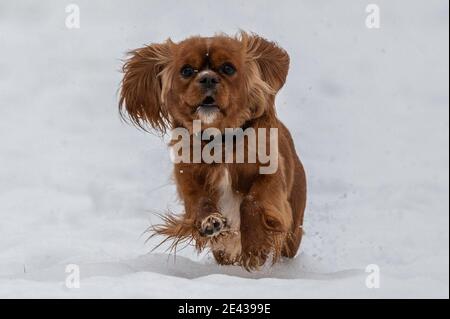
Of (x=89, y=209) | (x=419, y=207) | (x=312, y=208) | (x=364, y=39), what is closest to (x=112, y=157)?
(x=89, y=209)

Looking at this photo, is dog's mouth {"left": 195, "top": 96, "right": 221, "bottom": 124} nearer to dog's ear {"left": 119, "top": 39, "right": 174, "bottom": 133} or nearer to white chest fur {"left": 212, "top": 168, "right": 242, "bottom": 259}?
white chest fur {"left": 212, "top": 168, "right": 242, "bottom": 259}

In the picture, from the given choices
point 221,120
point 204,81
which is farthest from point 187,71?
point 221,120

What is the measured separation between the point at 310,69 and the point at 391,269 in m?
4.63

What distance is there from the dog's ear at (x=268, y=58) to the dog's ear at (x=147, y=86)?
403mm

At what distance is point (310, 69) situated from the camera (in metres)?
8.55

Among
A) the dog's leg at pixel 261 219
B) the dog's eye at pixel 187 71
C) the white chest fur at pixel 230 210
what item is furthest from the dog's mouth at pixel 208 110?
the dog's leg at pixel 261 219

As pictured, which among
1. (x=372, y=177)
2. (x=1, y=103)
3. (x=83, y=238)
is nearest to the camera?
(x=83, y=238)

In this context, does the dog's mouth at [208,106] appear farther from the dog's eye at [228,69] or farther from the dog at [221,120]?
the dog's eye at [228,69]

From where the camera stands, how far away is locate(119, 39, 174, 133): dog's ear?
438 cm

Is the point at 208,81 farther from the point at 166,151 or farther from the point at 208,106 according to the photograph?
the point at 166,151

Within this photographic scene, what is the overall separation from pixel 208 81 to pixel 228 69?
0.17m

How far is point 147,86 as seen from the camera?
444 cm
